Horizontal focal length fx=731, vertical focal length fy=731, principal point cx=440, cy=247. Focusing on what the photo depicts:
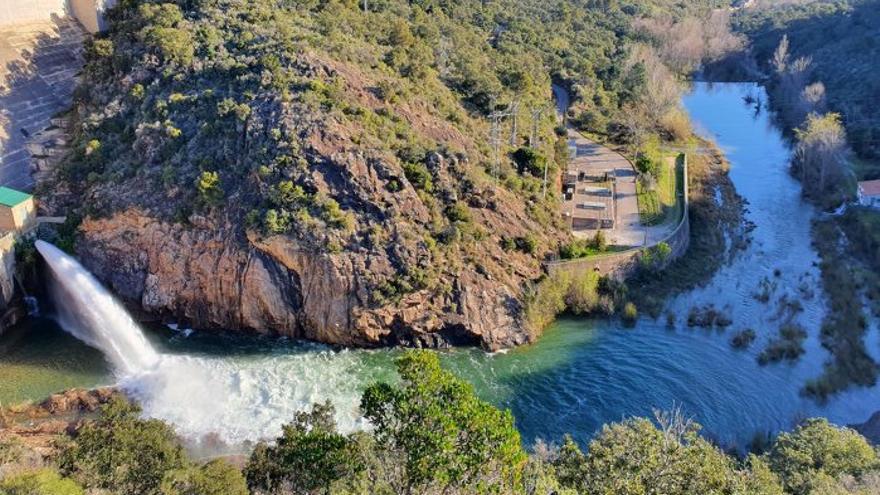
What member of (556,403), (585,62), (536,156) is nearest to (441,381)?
(556,403)

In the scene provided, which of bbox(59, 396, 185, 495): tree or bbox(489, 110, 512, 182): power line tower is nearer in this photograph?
bbox(59, 396, 185, 495): tree

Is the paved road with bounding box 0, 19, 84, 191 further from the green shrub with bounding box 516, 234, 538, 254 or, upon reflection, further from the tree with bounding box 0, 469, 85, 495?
the tree with bounding box 0, 469, 85, 495

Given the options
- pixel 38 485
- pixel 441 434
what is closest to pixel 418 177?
pixel 441 434

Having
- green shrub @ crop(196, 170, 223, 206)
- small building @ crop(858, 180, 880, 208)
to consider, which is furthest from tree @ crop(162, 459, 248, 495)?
small building @ crop(858, 180, 880, 208)

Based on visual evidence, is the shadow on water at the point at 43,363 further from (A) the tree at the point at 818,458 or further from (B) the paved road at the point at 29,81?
(A) the tree at the point at 818,458

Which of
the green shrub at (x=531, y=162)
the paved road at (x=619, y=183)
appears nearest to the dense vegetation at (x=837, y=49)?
the paved road at (x=619, y=183)

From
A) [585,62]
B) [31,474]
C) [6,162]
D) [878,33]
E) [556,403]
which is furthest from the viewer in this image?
[878,33]

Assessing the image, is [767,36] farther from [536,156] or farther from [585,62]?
[536,156]
